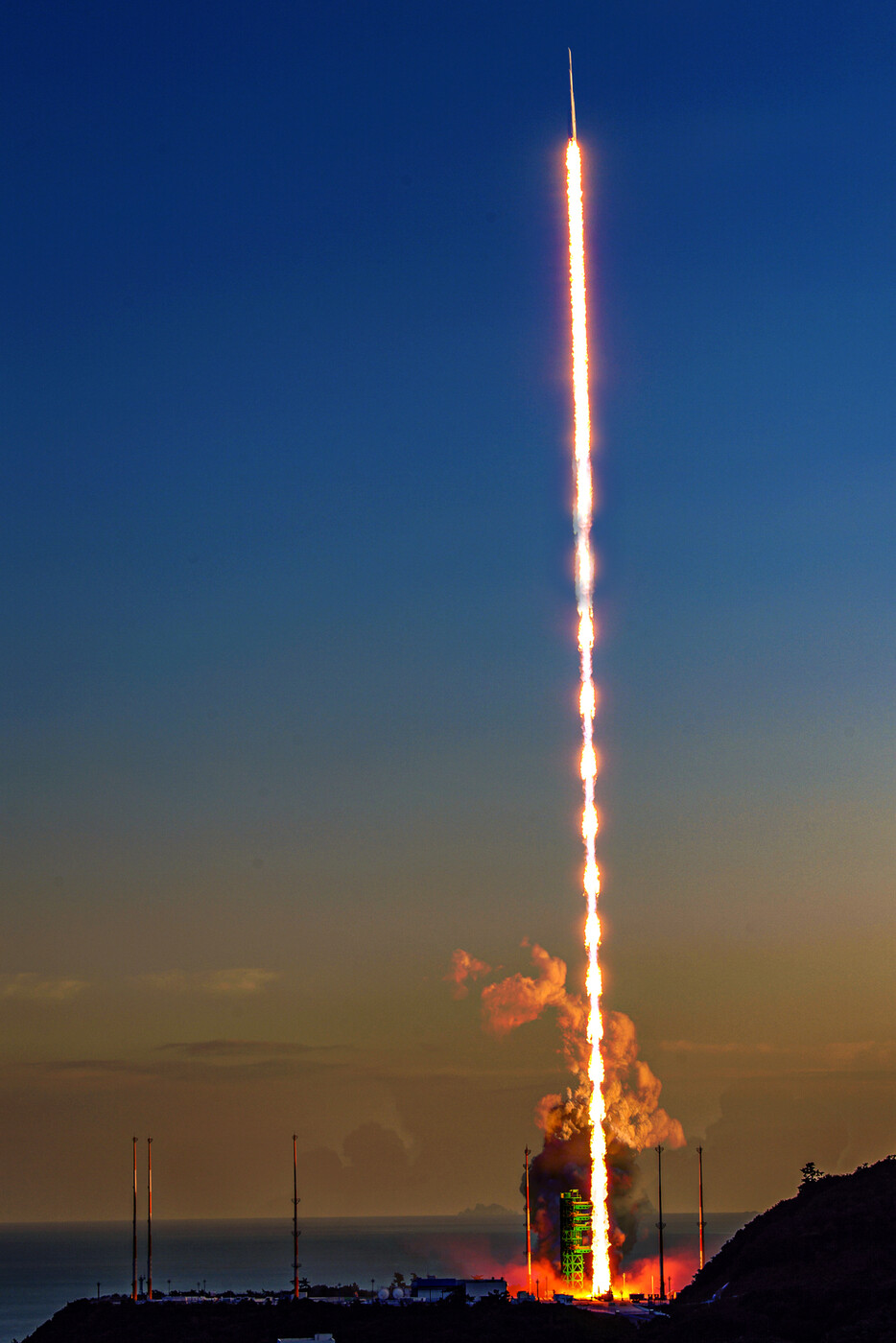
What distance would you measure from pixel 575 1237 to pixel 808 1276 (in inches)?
1376

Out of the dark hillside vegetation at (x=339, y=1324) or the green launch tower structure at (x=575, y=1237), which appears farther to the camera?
the green launch tower structure at (x=575, y=1237)

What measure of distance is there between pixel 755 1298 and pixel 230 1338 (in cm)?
3634

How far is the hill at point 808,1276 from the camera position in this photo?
110 meters

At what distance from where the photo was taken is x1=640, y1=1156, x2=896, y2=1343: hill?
109750mm

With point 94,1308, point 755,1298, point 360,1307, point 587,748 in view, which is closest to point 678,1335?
point 755,1298

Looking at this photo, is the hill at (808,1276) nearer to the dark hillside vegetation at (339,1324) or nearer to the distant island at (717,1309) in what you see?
the distant island at (717,1309)

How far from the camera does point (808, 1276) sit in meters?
123

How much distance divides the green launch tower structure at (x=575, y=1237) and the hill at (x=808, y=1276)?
1447 cm

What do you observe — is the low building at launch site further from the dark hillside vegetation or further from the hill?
the hill

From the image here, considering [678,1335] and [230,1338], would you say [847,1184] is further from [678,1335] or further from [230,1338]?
[230,1338]

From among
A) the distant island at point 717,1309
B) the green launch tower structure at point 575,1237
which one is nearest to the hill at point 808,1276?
the distant island at point 717,1309

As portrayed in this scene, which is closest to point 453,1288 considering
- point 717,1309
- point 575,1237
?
point 575,1237

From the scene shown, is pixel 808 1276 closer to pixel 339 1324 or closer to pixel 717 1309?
pixel 717 1309

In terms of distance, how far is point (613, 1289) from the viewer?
507ft
